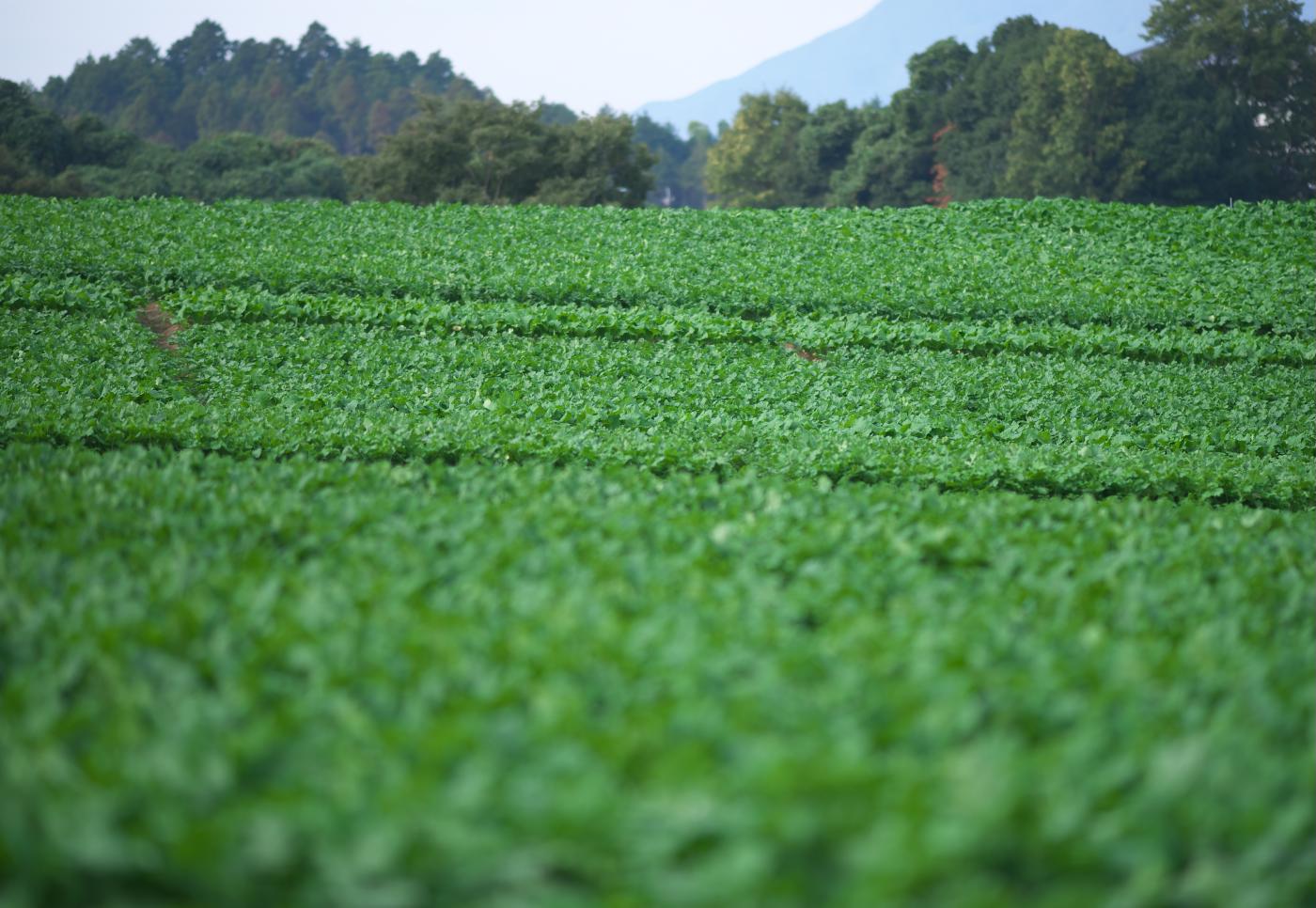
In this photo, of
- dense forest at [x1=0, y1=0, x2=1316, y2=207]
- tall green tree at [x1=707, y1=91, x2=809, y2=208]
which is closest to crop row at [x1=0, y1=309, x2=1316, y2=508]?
dense forest at [x1=0, y1=0, x2=1316, y2=207]

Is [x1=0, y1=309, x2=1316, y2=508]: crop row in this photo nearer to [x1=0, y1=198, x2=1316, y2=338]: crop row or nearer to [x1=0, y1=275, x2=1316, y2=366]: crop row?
[x1=0, y1=275, x2=1316, y2=366]: crop row

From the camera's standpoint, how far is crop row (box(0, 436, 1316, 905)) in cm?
199

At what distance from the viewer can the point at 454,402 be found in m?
12.0

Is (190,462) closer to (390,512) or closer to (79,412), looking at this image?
(390,512)

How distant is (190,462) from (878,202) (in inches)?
2243

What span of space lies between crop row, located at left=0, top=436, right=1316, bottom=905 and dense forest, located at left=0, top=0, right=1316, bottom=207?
4098cm

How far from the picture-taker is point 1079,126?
4919 cm

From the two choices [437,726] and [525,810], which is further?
[437,726]

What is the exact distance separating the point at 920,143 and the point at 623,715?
60.3 m

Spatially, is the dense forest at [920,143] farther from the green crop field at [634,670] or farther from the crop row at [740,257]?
the green crop field at [634,670]

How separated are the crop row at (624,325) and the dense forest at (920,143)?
2840cm

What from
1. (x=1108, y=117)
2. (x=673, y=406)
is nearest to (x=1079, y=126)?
(x=1108, y=117)

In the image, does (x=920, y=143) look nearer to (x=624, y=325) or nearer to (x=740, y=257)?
(x=740, y=257)

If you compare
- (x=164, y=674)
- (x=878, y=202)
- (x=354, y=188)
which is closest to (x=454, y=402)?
(x=164, y=674)
